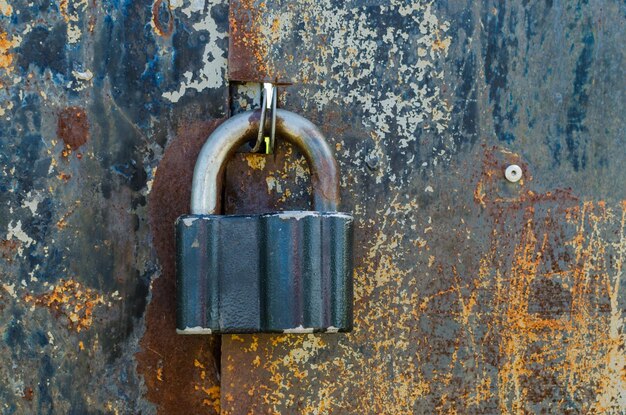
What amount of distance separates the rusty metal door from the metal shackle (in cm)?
6

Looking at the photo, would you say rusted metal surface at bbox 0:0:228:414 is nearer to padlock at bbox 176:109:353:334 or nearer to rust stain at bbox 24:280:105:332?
rust stain at bbox 24:280:105:332

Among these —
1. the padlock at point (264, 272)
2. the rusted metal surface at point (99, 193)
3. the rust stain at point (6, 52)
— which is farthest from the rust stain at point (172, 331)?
the rust stain at point (6, 52)

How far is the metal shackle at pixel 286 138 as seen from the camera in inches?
36.4

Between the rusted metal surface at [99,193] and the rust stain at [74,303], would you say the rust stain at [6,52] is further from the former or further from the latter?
the rust stain at [74,303]

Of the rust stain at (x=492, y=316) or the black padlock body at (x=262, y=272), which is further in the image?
the rust stain at (x=492, y=316)

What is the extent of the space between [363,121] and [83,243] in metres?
0.44

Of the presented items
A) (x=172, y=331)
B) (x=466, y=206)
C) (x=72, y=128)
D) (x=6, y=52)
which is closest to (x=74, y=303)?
(x=172, y=331)

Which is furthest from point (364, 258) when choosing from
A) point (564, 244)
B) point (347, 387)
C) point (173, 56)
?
point (173, 56)

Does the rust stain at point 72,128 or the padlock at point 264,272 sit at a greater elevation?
the rust stain at point 72,128

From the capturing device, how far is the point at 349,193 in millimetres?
1010

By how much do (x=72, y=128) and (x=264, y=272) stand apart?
1.18ft

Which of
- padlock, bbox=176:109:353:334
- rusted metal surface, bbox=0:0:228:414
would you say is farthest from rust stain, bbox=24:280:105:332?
padlock, bbox=176:109:353:334

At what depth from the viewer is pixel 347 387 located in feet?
3.33

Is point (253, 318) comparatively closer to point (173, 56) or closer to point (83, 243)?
point (83, 243)
